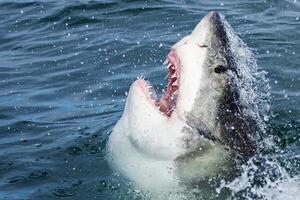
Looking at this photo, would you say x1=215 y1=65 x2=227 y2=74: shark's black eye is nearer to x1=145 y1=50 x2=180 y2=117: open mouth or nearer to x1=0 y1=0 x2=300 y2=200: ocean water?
x1=145 y1=50 x2=180 y2=117: open mouth

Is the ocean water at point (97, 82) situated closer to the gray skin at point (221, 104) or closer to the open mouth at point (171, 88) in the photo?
the gray skin at point (221, 104)

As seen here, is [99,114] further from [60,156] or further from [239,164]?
[239,164]

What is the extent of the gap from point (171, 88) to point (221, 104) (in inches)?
13.3

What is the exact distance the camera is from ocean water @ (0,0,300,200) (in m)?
5.30

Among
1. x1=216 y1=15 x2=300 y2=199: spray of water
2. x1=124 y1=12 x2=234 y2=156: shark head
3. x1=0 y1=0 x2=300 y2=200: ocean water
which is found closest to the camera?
x1=124 y1=12 x2=234 y2=156: shark head

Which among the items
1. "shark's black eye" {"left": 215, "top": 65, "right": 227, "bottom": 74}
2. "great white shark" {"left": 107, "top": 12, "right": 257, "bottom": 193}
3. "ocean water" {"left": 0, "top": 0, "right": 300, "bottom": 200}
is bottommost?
"ocean water" {"left": 0, "top": 0, "right": 300, "bottom": 200}

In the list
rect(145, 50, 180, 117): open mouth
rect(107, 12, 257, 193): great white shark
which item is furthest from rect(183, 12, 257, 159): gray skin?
rect(145, 50, 180, 117): open mouth

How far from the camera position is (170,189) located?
4742mm

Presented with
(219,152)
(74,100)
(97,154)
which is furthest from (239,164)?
(74,100)

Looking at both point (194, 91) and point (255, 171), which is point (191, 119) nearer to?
point (194, 91)

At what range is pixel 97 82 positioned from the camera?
7816 millimetres

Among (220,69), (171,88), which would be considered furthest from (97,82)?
(220,69)

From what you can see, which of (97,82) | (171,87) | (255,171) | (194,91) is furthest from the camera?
(97,82)

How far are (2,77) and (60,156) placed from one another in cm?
260
